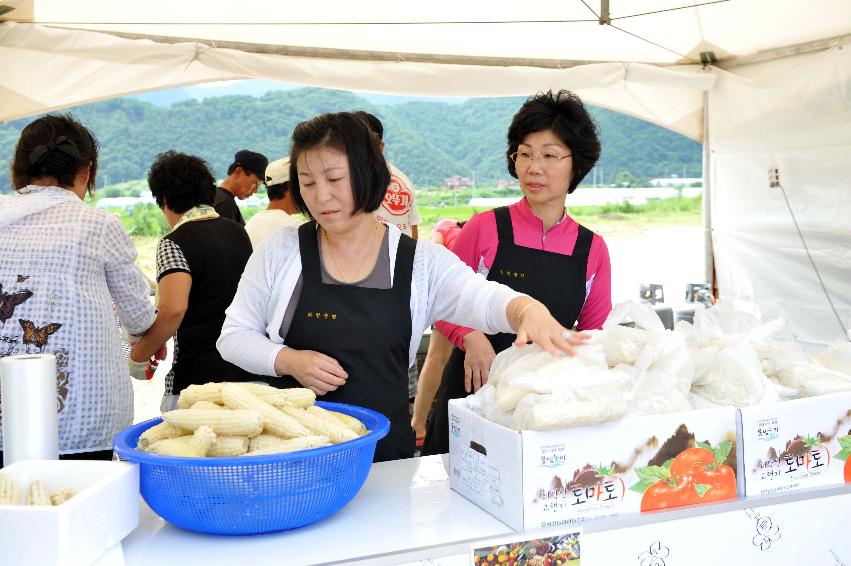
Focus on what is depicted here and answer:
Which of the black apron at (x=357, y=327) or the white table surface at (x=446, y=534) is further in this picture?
the black apron at (x=357, y=327)

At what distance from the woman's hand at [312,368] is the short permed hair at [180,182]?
165 cm

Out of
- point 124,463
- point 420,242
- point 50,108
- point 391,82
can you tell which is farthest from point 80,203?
point 391,82

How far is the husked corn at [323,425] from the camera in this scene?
1529 mm

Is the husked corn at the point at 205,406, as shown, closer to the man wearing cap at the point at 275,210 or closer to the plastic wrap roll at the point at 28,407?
the plastic wrap roll at the point at 28,407

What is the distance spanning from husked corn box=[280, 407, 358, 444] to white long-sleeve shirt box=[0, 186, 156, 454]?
953 millimetres

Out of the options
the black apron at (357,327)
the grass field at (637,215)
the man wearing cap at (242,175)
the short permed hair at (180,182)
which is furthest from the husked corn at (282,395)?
the grass field at (637,215)

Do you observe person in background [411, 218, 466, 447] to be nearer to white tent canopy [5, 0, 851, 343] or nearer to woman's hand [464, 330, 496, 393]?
woman's hand [464, 330, 496, 393]

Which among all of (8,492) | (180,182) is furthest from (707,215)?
(8,492)

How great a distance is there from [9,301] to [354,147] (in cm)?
107

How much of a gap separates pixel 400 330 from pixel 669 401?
713 millimetres

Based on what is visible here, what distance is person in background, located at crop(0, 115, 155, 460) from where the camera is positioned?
89.1 inches

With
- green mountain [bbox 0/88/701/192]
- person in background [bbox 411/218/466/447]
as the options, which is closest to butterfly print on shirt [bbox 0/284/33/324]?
person in background [bbox 411/218/466/447]

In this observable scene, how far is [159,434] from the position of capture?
1.56m

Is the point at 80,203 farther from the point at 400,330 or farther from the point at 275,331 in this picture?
the point at 400,330
